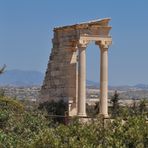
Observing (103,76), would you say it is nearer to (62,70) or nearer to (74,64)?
(74,64)

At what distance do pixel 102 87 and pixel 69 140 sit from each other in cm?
2374

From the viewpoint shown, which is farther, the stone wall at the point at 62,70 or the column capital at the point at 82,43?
the stone wall at the point at 62,70

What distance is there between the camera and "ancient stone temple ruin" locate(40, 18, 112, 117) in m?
40.9

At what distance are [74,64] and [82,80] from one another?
2.02m

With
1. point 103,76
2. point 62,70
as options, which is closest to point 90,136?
point 103,76

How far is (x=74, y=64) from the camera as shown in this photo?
4250 centimetres

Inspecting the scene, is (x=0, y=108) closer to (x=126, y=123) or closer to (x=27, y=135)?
(x=27, y=135)

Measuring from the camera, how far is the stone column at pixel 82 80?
1592 inches

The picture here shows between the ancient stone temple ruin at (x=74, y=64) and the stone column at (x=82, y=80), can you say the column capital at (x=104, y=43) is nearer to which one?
the ancient stone temple ruin at (x=74, y=64)

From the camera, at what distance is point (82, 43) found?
40.9 m

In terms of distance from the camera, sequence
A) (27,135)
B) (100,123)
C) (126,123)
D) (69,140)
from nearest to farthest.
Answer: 1. (69,140)
2. (126,123)
3. (100,123)
4. (27,135)

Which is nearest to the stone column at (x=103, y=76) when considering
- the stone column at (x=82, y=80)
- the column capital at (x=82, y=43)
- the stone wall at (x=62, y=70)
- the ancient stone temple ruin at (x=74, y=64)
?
the ancient stone temple ruin at (x=74, y=64)

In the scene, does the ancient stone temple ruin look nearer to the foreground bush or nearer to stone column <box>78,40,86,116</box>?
stone column <box>78,40,86,116</box>

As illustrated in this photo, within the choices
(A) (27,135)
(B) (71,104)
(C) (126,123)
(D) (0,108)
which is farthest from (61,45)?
(C) (126,123)
